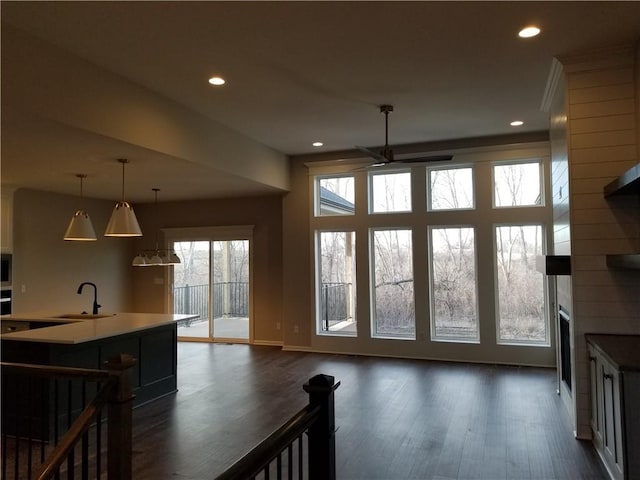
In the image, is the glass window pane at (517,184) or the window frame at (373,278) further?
the window frame at (373,278)

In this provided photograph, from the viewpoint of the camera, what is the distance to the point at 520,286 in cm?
650

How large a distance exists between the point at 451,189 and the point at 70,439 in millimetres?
5964

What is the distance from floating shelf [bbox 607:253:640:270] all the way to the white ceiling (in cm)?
172

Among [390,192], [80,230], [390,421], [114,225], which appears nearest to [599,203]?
[390,421]

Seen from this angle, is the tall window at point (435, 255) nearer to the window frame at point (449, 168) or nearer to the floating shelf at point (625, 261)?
the window frame at point (449, 168)

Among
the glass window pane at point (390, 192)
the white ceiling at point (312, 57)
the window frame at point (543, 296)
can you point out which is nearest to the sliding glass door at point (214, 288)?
the glass window pane at point (390, 192)

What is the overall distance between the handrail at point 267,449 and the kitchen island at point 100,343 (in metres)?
3.02

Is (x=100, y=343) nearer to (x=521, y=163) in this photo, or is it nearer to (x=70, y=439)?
(x=70, y=439)

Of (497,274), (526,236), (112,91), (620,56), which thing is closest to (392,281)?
(497,274)

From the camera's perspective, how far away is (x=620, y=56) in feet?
A: 12.4

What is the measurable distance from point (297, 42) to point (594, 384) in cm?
354

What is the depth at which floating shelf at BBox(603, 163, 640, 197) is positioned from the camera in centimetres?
292

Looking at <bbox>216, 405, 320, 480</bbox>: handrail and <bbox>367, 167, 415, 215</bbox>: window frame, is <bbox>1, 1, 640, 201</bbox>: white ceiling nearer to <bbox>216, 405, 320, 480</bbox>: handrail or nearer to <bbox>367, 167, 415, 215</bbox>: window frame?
<bbox>367, 167, 415, 215</bbox>: window frame

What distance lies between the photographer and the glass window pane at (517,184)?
6.52 meters
